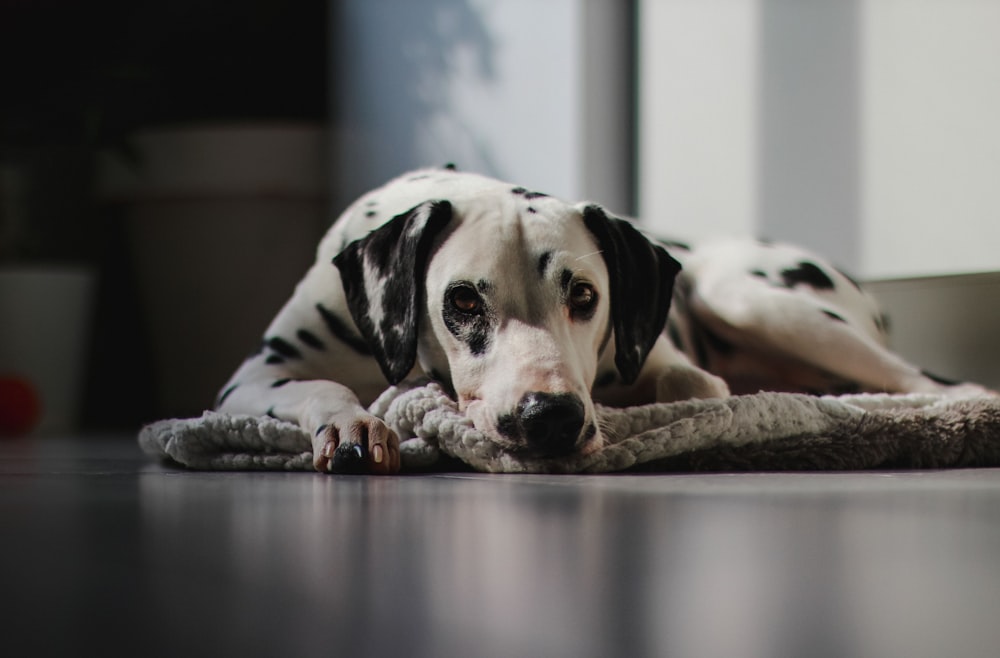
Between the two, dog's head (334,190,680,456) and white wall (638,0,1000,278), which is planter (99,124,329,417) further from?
dog's head (334,190,680,456)

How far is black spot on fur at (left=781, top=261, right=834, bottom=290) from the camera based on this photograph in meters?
2.51

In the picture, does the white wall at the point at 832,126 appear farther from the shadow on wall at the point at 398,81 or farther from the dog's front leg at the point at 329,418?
the dog's front leg at the point at 329,418

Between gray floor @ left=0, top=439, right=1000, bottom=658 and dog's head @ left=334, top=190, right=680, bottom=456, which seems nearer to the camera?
gray floor @ left=0, top=439, right=1000, bottom=658

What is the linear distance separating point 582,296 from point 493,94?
2.19 meters

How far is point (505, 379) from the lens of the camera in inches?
63.5

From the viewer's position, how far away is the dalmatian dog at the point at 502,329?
161 centimetres

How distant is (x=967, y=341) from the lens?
2.86m

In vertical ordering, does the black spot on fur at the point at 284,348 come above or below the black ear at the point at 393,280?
below

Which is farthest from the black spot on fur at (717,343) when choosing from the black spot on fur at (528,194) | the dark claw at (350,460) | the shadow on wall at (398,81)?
the shadow on wall at (398,81)

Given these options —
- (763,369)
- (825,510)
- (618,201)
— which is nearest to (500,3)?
(618,201)

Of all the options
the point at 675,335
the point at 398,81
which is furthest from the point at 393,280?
the point at 398,81

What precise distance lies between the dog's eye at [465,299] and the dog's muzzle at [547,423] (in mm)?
233

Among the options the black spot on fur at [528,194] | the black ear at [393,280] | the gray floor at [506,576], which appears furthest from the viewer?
the black spot on fur at [528,194]

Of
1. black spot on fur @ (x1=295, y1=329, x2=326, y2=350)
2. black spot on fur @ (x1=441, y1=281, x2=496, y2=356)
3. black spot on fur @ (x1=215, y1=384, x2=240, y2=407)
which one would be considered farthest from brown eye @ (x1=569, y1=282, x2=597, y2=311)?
black spot on fur @ (x1=215, y1=384, x2=240, y2=407)
